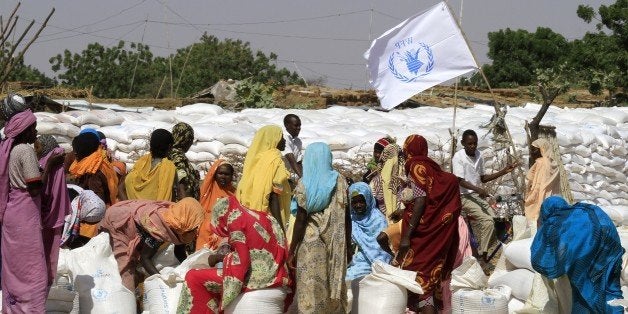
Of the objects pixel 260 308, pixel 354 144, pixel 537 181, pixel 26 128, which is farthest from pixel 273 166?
pixel 354 144

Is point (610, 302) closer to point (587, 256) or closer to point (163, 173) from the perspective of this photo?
point (587, 256)

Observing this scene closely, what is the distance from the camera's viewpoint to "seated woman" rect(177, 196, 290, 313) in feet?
20.3

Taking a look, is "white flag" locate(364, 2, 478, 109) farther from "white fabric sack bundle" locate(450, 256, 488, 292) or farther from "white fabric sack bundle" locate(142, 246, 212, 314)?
"white fabric sack bundle" locate(142, 246, 212, 314)

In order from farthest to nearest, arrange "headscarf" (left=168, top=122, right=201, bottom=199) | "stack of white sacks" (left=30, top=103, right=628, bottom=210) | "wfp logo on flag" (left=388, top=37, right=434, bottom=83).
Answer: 1. "stack of white sacks" (left=30, top=103, right=628, bottom=210)
2. "wfp logo on flag" (left=388, top=37, right=434, bottom=83)
3. "headscarf" (left=168, top=122, right=201, bottom=199)

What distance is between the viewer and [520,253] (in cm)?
725

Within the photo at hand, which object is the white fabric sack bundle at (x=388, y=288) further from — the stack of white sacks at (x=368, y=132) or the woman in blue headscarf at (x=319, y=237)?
the stack of white sacks at (x=368, y=132)

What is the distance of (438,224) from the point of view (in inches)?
264

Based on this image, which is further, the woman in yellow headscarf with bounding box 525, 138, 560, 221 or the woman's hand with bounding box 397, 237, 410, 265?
the woman in yellow headscarf with bounding box 525, 138, 560, 221

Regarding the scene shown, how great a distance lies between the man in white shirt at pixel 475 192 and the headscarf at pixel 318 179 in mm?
3052

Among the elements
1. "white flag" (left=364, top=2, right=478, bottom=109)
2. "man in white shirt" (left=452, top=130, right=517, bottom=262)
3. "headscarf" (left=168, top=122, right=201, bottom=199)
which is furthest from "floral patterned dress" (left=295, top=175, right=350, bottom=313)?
"white flag" (left=364, top=2, right=478, bottom=109)

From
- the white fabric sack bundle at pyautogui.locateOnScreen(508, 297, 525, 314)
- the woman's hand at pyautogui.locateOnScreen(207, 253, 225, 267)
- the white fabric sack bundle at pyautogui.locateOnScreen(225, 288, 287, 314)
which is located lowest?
the white fabric sack bundle at pyautogui.locateOnScreen(508, 297, 525, 314)

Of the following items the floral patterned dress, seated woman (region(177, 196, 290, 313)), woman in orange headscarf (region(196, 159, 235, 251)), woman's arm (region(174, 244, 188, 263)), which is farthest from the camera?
woman in orange headscarf (region(196, 159, 235, 251))

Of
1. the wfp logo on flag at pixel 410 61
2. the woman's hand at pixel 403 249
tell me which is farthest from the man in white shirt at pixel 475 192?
the woman's hand at pixel 403 249

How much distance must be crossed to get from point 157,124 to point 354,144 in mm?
2217
